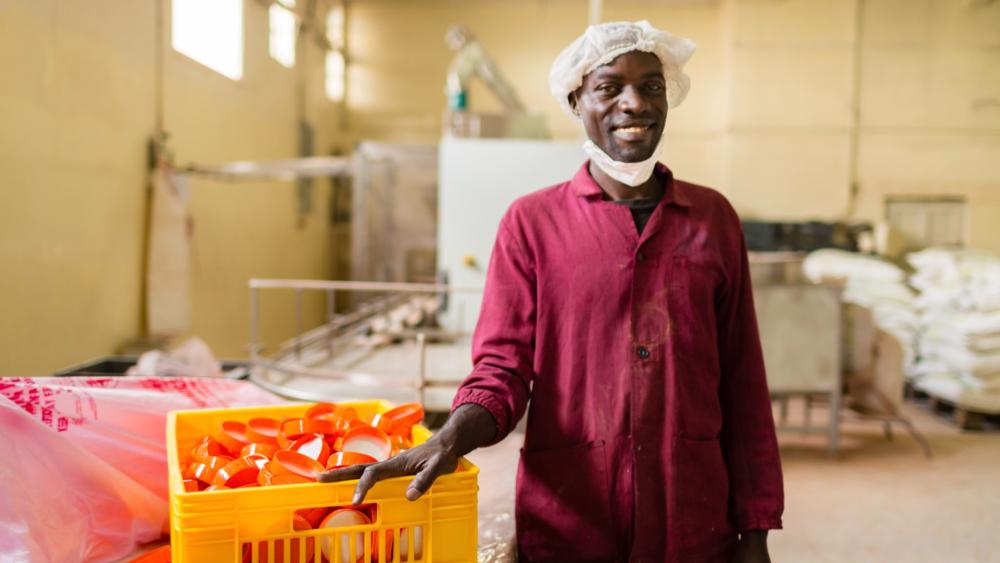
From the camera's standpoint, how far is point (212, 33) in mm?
5211

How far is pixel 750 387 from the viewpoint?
1.15 metres

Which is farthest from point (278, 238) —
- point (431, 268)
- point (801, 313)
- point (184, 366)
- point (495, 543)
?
point (495, 543)

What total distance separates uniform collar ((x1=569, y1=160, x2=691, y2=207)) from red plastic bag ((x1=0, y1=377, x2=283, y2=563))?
0.86 meters

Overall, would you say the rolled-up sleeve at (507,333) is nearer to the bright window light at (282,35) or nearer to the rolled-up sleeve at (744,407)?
the rolled-up sleeve at (744,407)

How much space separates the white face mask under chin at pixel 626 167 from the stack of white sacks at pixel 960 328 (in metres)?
4.48

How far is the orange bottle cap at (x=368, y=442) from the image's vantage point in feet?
3.29

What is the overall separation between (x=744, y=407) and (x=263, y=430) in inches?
30.5

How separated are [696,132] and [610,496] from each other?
7.67 m

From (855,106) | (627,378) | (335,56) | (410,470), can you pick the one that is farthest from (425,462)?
(855,106)

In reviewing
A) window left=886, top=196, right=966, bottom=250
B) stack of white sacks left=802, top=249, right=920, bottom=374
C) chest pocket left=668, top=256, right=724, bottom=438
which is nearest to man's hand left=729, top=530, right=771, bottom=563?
chest pocket left=668, top=256, right=724, bottom=438

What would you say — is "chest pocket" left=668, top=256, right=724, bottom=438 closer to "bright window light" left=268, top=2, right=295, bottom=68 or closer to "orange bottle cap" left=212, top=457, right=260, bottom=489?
"orange bottle cap" left=212, top=457, right=260, bottom=489

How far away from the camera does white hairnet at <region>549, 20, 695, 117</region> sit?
3.70 ft

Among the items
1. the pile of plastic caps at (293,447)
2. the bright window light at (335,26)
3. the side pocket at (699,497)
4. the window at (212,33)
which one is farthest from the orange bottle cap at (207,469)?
the bright window light at (335,26)

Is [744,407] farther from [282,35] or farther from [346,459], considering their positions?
[282,35]
